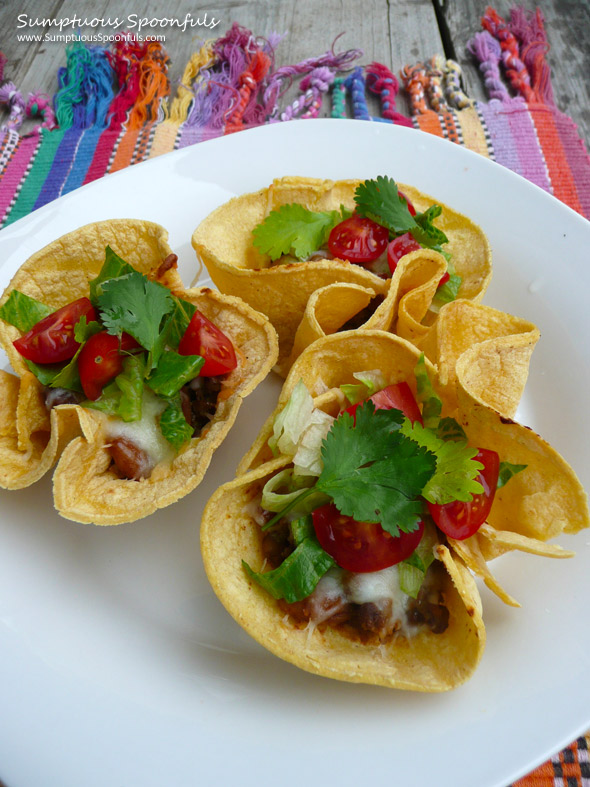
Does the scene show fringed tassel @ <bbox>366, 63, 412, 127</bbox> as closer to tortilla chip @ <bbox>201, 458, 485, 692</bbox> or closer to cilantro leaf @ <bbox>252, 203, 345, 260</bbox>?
cilantro leaf @ <bbox>252, 203, 345, 260</bbox>

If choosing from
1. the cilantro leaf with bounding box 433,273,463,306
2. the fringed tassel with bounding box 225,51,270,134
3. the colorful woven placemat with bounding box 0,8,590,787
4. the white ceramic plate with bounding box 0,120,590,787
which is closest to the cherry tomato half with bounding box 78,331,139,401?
the white ceramic plate with bounding box 0,120,590,787

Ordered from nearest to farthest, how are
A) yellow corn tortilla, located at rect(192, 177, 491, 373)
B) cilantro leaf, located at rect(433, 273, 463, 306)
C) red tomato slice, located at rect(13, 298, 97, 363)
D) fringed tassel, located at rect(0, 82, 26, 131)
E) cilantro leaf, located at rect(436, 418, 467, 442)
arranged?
cilantro leaf, located at rect(436, 418, 467, 442)
red tomato slice, located at rect(13, 298, 97, 363)
yellow corn tortilla, located at rect(192, 177, 491, 373)
cilantro leaf, located at rect(433, 273, 463, 306)
fringed tassel, located at rect(0, 82, 26, 131)

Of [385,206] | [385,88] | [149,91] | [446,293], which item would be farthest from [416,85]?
[446,293]

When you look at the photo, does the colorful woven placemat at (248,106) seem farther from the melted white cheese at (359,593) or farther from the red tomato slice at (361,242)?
the melted white cheese at (359,593)

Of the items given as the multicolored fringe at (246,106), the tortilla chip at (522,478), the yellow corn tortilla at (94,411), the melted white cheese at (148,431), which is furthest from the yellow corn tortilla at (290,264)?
the multicolored fringe at (246,106)

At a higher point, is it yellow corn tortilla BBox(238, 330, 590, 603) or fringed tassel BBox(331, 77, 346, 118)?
fringed tassel BBox(331, 77, 346, 118)
